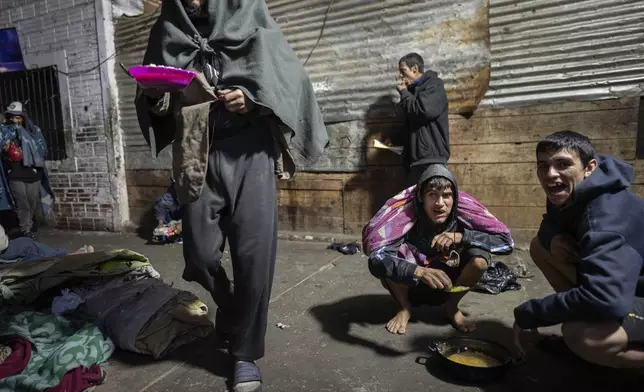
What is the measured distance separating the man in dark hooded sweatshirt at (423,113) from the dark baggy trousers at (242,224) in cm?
250

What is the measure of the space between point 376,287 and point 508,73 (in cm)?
263

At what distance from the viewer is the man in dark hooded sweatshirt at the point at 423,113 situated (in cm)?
423

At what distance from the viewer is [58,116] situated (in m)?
7.16

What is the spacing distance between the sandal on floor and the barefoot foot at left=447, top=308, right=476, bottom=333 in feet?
4.26

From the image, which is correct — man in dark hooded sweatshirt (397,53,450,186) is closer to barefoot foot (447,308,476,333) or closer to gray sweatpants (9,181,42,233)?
barefoot foot (447,308,476,333)

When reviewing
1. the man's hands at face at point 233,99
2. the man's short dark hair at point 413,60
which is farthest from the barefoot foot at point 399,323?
the man's short dark hair at point 413,60

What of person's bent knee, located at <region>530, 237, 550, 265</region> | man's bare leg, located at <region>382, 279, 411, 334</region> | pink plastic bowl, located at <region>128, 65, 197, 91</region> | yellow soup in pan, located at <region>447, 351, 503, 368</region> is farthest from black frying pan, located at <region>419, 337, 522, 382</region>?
pink plastic bowl, located at <region>128, 65, 197, 91</region>

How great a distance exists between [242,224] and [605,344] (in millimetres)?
1652

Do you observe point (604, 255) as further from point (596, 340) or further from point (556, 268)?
point (556, 268)

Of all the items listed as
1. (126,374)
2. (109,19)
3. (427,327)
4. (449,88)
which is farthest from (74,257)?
(109,19)

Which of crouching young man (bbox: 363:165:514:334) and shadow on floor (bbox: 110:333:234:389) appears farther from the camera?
crouching young man (bbox: 363:165:514:334)

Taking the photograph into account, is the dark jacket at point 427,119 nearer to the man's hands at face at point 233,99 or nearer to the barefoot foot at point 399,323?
the barefoot foot at point 399,323

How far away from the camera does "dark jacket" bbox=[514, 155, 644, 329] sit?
169 centimetres

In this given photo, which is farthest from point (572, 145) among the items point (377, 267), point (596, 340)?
point (377, 267)
